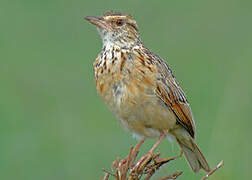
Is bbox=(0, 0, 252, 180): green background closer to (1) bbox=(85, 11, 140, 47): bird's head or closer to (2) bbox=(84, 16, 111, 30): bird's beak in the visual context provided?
(1) bbox=(85, 11, 140, 47): bird's head

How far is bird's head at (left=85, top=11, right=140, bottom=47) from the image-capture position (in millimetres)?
5984

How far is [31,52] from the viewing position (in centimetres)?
870

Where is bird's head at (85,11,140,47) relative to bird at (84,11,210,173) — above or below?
above

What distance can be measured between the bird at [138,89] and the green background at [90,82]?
331mm

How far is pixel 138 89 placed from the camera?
Answer: 5.66 metres

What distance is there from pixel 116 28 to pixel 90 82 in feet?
7.98

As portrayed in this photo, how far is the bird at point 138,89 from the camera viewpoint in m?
5.68

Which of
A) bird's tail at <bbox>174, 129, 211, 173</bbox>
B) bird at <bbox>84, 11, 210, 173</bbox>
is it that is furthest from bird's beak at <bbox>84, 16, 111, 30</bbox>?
bird's tail at <bbox>174, 129, 211, 173</bbox>

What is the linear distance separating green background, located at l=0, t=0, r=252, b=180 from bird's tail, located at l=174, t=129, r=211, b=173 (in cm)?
18

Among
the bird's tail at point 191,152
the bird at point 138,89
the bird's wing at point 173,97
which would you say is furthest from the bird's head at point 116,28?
the bird's tail at point 191,152

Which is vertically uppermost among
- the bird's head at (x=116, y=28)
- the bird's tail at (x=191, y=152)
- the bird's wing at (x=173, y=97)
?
the bird's head at (x=116, y=28)

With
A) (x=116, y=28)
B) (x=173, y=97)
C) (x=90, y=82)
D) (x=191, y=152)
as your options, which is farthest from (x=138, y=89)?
(x=90, y=82)

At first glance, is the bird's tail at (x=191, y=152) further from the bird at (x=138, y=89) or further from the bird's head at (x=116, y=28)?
the bird's head at (x=116, y=28)

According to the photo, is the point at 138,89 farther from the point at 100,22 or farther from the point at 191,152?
the point at 191,152
